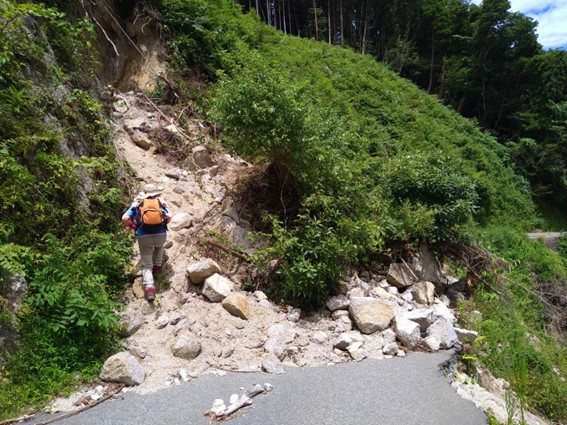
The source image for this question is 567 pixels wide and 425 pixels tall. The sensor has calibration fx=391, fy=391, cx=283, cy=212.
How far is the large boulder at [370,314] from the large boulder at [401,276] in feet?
4.60

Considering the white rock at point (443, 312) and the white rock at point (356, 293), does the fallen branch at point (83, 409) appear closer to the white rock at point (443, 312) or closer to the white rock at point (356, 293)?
the white rock at point (356, 293)

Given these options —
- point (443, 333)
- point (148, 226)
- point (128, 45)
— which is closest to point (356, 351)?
point (443, 333)

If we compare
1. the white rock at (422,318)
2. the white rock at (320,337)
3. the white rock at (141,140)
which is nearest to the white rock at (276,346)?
the white rock at (320,337)

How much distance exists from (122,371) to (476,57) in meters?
33.8

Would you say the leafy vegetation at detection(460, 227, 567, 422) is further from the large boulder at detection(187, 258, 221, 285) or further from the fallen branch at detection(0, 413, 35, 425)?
the fallen branch at detection(0, 413, 35, 425)

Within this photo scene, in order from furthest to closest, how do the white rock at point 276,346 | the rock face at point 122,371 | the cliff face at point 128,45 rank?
1. the cliff face at point 128,45
2. the white rock at point 276,346
3. the rock face at point 122,371

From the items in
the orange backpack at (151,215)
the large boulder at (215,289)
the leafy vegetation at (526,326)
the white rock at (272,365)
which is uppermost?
the orange backpack at (151,215)

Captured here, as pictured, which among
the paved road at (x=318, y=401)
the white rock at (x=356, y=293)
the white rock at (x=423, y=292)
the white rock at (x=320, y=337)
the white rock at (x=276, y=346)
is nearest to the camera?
the paved road at (x=318, y=401)

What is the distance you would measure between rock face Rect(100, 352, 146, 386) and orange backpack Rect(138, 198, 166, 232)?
175cm

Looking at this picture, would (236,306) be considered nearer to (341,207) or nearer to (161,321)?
(161,321)

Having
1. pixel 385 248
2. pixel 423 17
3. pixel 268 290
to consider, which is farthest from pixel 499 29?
pixel 268 290

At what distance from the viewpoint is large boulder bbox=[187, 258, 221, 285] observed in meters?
5.49

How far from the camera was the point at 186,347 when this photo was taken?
443 cm

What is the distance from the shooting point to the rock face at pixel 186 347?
4.42 meters
